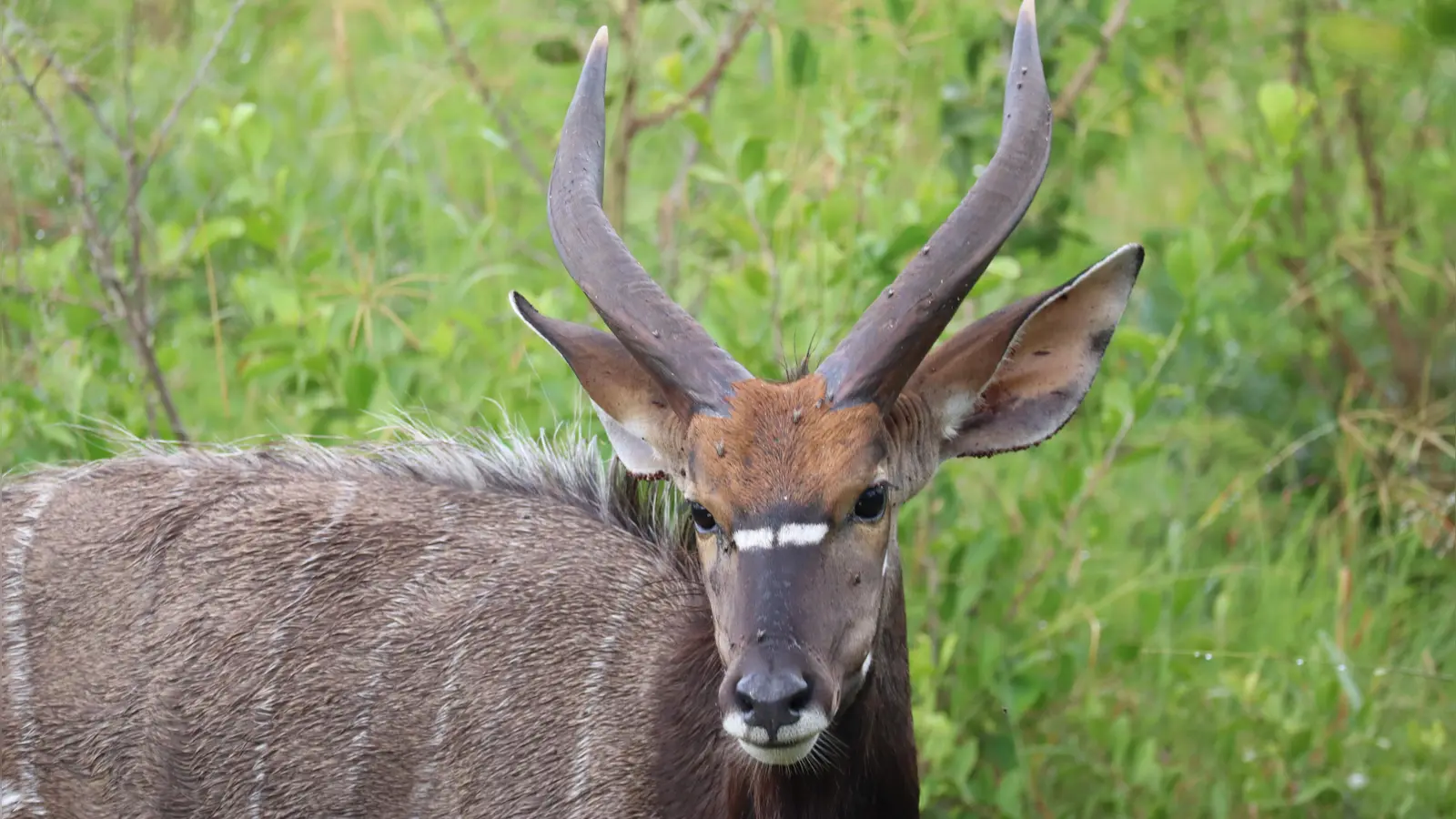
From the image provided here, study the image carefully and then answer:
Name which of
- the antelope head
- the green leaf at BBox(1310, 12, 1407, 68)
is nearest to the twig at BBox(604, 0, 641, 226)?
the antelope head

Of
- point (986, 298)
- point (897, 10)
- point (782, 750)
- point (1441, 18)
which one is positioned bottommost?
point (782, 750)

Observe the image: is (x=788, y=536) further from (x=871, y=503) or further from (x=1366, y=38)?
(x=1366, y=38)

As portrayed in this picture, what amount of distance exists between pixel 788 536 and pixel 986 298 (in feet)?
9.77

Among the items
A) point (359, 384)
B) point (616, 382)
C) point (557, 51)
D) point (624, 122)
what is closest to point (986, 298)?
point (624, 122)

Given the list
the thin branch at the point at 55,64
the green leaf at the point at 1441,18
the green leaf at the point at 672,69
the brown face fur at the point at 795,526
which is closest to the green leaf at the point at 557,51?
the green leaf at the point at 672,69

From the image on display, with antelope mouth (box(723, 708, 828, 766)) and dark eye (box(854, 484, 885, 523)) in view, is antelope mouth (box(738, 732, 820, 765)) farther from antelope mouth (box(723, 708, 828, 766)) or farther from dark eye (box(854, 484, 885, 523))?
dark eye (box(854, 484, 885, 523))

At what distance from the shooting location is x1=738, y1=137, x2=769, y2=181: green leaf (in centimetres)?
552

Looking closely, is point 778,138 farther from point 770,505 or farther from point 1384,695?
point 770,505

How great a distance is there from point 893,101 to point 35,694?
3478mm

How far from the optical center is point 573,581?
4.64m

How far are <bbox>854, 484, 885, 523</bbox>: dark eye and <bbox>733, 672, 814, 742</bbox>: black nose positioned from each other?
1.42 feet

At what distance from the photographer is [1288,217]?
757cm

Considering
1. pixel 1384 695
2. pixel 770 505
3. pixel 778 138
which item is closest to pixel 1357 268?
pixel 1384 695

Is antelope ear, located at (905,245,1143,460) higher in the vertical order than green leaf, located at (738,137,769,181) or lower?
lower
